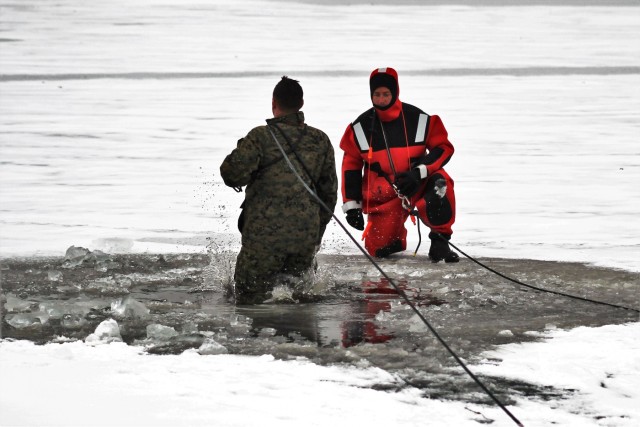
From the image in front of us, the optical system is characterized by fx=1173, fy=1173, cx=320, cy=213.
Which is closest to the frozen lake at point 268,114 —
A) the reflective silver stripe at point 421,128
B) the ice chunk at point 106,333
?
the reflective silver stripe at point 421,128

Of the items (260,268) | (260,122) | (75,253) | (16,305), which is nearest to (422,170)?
(260,268)

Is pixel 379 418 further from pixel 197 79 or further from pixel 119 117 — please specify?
pixel 197 79

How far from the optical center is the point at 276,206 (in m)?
5.75

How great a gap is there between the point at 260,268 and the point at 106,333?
111 cm

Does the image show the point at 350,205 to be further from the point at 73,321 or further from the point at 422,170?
the point at 73,321

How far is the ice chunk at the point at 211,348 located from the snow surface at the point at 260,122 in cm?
6

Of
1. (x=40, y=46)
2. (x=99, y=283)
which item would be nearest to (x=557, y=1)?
(x=40, y=46)

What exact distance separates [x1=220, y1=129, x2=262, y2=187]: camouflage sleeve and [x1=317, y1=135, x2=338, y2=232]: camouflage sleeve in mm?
370

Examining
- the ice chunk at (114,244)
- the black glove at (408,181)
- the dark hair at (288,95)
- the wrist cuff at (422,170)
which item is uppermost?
the dark hair at (288,95)

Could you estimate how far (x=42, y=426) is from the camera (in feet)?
12.5

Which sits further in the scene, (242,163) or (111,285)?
(111,285)

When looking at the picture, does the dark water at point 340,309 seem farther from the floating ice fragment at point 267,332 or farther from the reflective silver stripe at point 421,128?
the reflective silver stripe at point 421,128

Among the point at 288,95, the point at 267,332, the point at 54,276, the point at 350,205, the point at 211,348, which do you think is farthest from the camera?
the point at 350,205

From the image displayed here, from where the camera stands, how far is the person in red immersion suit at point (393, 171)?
681 cm
